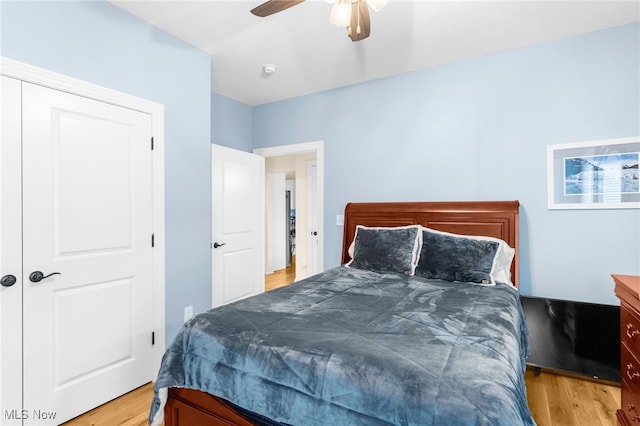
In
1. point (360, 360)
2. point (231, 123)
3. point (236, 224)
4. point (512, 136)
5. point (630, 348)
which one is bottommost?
point (630, 348)

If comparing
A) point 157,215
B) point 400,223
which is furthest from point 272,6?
point 400,223

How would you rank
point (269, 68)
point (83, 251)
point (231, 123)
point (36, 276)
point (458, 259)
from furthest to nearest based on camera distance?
point (231, 123)
point (269, 68)
point (458, 259)
point (83, 251)
point (36, 276)

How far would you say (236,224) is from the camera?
12.1 feet

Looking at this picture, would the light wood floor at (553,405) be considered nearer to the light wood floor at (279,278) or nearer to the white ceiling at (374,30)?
the white ceiling at (374,30)

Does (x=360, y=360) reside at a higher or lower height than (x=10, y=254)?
lower

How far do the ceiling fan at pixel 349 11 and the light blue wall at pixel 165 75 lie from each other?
3.77ft

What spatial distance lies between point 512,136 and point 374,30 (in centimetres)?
148

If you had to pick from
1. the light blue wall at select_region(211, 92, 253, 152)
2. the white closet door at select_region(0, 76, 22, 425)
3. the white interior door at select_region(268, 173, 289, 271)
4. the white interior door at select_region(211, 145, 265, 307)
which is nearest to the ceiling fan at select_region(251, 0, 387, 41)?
the white closet door at select_region(0, 76, 22, 425)

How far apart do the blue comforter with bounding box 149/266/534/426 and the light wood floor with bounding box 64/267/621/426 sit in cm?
68

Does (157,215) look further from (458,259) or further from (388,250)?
(458,259)

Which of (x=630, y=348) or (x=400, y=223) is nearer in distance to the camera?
(x=630, y=348)

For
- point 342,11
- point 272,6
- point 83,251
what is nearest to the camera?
point 342,11

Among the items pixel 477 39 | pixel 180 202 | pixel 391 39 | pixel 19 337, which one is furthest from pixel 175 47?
pixel 477 39

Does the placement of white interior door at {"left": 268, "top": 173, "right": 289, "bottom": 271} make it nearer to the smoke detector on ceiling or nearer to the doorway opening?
the doorway opening
